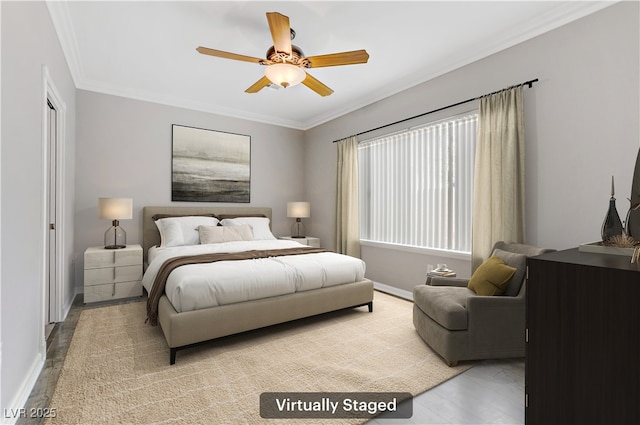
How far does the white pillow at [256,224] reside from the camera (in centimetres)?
466

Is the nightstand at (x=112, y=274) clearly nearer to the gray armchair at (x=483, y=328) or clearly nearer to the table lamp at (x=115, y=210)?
the table lamp at (x=115, y=210)

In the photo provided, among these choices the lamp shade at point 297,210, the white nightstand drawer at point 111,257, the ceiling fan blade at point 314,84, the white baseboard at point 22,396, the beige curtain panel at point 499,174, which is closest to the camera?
the white baseboard at point 22,396

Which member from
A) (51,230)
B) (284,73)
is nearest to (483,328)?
(284,73)

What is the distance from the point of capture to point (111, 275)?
3.68m

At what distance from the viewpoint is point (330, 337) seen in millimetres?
2783

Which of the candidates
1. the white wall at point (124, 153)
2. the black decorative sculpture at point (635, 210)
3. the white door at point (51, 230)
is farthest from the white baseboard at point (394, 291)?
the white door at point (51, 230)

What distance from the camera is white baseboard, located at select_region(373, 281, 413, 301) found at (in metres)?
3.96

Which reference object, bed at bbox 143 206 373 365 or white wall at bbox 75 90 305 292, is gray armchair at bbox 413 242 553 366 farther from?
white wall at bbox 75 90 305 292

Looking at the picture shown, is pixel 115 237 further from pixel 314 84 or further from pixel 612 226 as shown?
pixel 612 226

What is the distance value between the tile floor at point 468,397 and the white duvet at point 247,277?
875 mm

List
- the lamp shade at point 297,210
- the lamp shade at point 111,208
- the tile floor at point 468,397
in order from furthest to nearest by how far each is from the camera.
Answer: the lamp shade at point 297,210, the lamp shade at point 111,208, the tile floor at point 468,397

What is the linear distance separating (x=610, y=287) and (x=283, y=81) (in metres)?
2.53

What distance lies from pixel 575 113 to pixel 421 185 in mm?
1645

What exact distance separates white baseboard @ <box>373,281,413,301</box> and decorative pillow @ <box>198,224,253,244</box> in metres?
1.96
